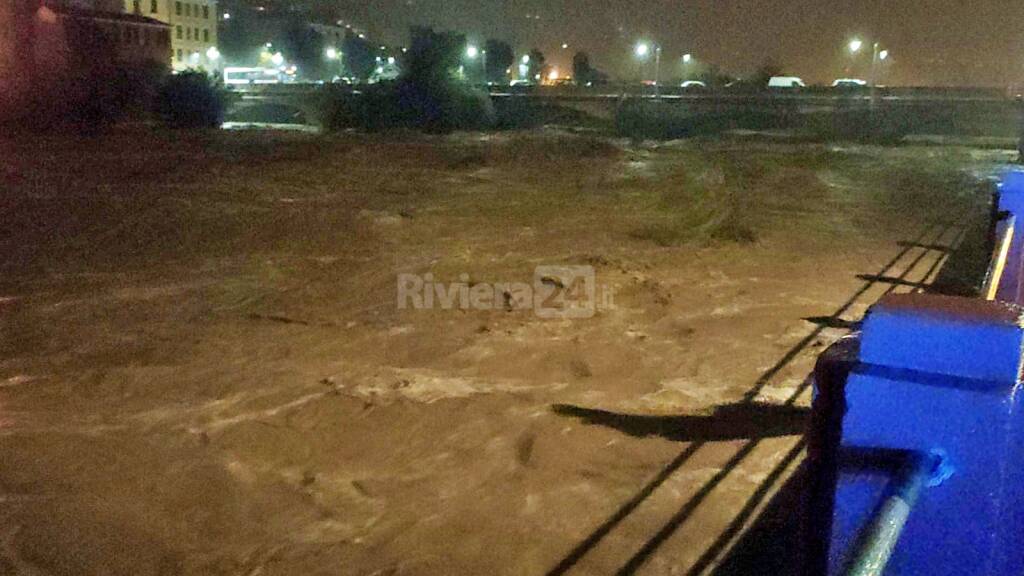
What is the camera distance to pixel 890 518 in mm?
1864

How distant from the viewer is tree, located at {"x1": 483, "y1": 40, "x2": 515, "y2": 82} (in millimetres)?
102000

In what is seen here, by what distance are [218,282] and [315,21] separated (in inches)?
4816

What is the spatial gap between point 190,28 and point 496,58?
103 ft

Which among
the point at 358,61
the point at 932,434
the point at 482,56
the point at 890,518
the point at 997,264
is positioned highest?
the point at 482,56

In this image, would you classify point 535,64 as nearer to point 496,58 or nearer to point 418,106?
point 496,58

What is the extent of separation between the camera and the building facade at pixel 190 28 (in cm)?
8800

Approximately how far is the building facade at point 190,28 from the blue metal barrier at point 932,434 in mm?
91168

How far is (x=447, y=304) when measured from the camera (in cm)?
1293

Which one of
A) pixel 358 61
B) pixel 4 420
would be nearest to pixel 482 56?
pixel 358 61

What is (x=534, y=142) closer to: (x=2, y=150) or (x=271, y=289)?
(x=2, y=150)

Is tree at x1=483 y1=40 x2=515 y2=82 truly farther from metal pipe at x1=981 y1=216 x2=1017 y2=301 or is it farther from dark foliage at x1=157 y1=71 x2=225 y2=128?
metal pipe at x1=981 y1=216 x2=1017 y2=301

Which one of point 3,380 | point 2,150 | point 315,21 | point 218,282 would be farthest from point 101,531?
point 315,21

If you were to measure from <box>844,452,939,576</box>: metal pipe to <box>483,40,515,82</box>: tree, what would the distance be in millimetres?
101687

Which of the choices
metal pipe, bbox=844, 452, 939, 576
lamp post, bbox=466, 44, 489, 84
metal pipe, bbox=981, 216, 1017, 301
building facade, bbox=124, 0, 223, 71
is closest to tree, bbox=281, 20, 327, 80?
building facade, bbox=124, 0, 223, 71
